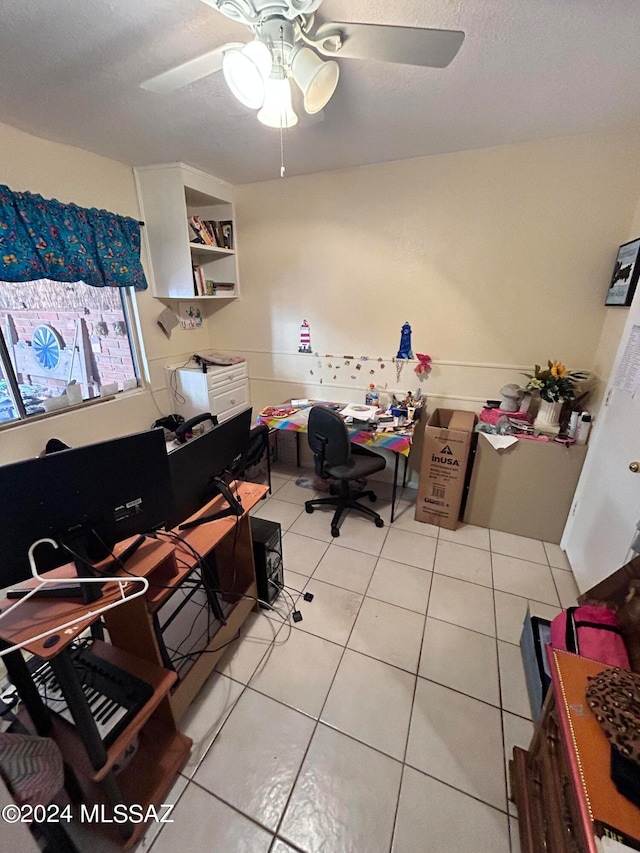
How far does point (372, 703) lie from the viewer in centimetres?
144

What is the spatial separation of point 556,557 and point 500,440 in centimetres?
85

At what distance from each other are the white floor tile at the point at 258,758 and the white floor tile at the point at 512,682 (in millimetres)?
847

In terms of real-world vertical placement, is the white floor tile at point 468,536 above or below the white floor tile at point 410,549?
above

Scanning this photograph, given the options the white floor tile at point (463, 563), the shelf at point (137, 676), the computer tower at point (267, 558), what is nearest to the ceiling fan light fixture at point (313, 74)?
the computer tower at point (267, 558)

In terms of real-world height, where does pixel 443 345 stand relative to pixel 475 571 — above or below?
above

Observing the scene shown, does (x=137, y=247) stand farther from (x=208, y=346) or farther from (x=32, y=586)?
(x=32, y=586)

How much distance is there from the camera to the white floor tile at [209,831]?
3.47 feet

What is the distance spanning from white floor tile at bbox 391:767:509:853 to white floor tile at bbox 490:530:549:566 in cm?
140

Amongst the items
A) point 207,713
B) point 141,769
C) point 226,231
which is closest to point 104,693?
point 141,769

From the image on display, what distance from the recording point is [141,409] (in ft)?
9.34

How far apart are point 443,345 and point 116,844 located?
297 cm

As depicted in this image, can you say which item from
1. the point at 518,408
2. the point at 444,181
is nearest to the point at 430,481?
the point at 518,408

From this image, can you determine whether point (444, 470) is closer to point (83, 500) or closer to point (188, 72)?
point (83, 500)

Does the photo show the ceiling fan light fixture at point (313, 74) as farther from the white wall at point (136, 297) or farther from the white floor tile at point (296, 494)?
the white floor tile at point (296, 494)
